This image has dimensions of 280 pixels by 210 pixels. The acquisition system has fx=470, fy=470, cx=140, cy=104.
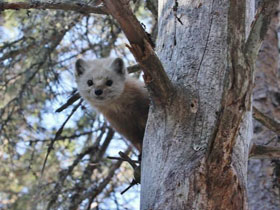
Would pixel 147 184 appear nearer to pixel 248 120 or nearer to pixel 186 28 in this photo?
pixel 248 120

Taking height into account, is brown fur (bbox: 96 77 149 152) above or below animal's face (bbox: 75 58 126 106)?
below

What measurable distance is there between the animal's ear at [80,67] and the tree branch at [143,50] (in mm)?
2548

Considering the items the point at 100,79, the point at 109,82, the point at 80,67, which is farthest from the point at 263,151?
the point at 80,67

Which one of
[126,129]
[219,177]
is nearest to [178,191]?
[219,177]

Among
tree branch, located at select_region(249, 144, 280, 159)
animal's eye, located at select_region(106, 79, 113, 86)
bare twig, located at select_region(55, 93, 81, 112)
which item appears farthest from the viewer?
animal's eye, located at select_region(106, 79, 113, 86)

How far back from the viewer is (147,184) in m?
2.39

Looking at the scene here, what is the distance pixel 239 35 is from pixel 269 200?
2651 mm

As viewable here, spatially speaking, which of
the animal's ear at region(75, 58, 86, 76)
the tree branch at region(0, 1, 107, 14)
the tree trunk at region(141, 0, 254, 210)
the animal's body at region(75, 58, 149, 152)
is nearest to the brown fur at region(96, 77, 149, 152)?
the animal's body at region(75, 58, 149, 152)

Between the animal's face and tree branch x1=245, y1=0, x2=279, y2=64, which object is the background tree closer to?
tree branch x1=245, y1=0, x2=279, y2=64

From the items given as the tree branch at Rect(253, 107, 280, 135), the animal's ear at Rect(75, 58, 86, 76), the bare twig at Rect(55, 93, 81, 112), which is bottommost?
the tree branch at Rect(253, 107, 280, 135)

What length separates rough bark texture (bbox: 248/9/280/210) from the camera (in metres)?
4.47

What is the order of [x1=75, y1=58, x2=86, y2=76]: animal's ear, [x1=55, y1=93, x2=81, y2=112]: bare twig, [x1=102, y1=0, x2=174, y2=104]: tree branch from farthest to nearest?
[x1=75, y1=58, x2=86, y2=76]: animal's ear → [x1=55, y1=93, x2=81, y2=112]: bare twig → [x1=102, y1=0, x2=174, y2=104]: tree branch

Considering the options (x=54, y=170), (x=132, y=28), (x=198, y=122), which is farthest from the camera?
(x=54, y=170)

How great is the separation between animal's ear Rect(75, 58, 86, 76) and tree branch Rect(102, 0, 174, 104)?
8.36 feet
